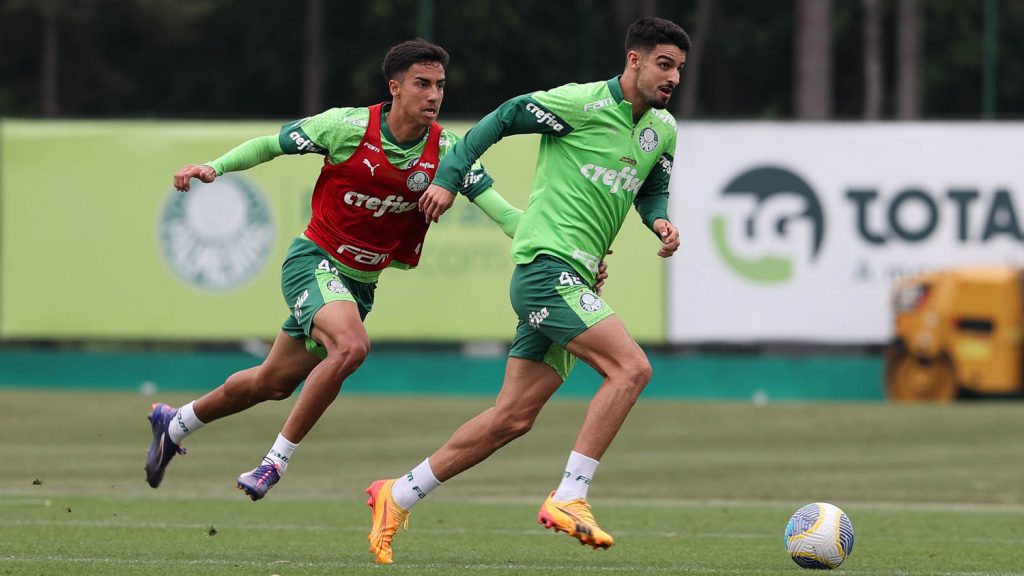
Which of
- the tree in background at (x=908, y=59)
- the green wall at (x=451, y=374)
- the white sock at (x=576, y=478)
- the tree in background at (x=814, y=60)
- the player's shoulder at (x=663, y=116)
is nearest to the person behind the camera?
the white sock at (x=576, y=478)

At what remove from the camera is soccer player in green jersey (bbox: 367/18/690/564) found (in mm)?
9000

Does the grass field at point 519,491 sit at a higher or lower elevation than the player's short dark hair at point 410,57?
lower

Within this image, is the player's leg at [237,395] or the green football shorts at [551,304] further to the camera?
the player's leg at [237,395]

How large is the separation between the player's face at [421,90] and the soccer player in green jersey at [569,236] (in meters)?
0.85

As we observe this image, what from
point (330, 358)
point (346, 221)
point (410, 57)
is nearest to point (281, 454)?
point (330, 358)

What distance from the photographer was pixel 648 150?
9.41m

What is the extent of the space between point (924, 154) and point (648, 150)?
16.0 meters

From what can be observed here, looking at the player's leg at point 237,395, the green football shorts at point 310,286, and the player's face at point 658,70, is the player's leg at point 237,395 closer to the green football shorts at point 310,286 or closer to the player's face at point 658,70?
the green football shorts at point 310,286

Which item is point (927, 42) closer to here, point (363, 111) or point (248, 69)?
point (248, 69)

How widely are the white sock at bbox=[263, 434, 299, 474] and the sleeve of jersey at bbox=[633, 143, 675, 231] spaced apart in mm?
2123

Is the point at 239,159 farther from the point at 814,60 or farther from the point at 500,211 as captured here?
the point at 814,60

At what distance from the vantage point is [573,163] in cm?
925

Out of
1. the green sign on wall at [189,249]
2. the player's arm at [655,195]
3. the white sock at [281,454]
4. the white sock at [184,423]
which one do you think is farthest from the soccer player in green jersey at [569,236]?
the green sign on wall at [189,249]

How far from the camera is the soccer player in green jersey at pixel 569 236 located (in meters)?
9.00
